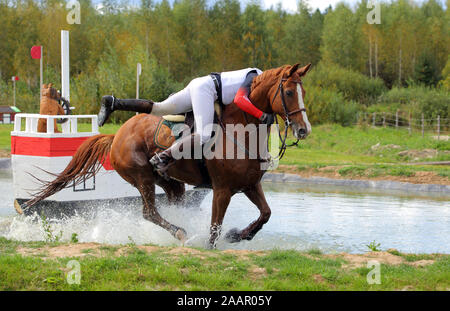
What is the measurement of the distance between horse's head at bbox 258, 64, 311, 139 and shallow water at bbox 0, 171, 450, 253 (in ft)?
6.27

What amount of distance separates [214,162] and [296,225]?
2.89 m

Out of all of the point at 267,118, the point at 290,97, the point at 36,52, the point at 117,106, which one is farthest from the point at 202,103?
the point at 36,52

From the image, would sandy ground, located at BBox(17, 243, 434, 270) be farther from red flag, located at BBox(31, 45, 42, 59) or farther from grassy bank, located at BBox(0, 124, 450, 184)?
red flag, located at BBox(31, 45, 42, 59)

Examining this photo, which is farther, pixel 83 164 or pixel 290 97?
pixel 83 164

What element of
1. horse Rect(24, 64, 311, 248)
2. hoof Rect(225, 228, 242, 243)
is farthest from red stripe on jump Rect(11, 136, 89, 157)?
hoof Rect(225, 228, 242, 243)

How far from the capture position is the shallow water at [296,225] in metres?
7.91

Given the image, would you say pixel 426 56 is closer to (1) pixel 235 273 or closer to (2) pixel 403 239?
(2) pixel 403 239

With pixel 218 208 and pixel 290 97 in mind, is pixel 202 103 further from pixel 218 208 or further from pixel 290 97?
pixel 218 208

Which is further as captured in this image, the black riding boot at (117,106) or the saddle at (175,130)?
the black riding boot at (117,106)

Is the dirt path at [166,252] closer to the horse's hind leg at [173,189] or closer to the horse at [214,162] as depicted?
the horse at [214,162]

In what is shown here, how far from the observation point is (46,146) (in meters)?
9.27

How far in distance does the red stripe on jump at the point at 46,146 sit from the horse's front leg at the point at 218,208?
350 centimetres

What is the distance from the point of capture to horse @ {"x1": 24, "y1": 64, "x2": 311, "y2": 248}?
6453mm

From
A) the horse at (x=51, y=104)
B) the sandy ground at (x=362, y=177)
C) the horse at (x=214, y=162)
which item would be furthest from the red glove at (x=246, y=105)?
the sandy ground at (x=362, y=177)
